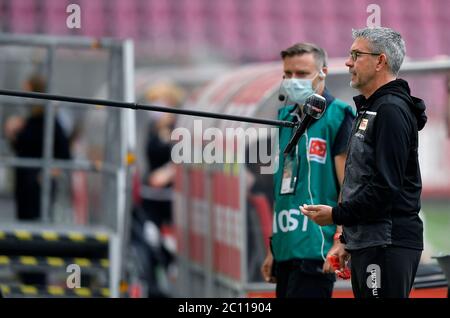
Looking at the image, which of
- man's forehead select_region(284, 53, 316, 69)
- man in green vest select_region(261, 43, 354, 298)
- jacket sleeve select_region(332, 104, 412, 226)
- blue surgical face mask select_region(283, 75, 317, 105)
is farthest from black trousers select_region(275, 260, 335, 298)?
jacket sleeve select_region(332, 104, 412, 226)

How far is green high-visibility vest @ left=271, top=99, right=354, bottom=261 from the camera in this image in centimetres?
608

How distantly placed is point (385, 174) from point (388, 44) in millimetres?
528

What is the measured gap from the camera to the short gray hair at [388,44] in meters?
5.10

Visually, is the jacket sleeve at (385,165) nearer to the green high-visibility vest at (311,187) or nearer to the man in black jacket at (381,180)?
the man in black jacket at (381,180)

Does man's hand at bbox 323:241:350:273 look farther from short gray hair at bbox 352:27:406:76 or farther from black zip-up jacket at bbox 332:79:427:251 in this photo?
short gray hair at bbox 352:27:406:76

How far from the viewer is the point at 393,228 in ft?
16.3

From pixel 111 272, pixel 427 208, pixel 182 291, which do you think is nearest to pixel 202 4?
pixel 427 208

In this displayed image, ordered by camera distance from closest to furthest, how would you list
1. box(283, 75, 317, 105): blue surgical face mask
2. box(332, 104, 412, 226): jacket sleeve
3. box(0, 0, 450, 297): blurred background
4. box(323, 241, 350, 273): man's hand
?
box(332, 104, 412, 226): jacket sleeve < box(323, 241, 350, 273): man's hand < box(283, 75, 317, 105): blue surgical face mask < box(0, 0, 450, 297): blurred background

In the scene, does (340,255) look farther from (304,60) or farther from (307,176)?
(304,60)

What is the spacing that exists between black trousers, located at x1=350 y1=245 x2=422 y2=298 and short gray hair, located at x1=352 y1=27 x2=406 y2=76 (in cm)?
67

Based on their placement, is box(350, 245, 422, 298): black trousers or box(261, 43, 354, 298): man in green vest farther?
box(261, 43, 354, 298): man in green vest

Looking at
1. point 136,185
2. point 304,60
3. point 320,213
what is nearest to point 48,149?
point 304,60

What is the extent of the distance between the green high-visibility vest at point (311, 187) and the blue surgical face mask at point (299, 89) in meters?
0.11
